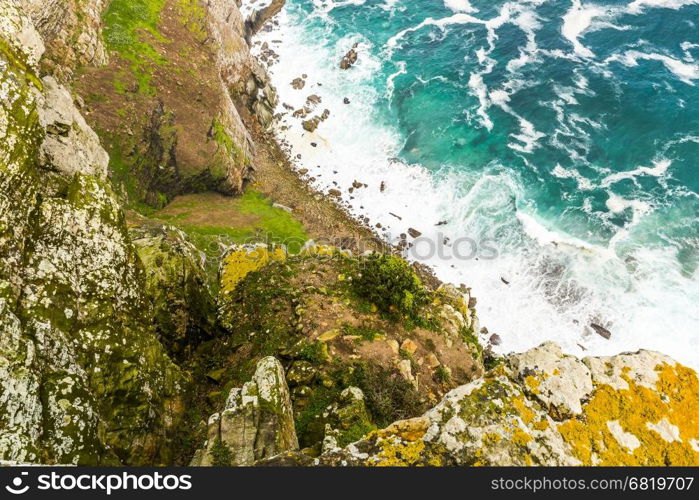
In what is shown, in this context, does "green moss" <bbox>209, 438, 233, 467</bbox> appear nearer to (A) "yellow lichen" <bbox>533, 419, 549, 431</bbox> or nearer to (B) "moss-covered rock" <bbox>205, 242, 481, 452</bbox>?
(B) "moss-covered rock" <bbox>205, 242, 481, 452</bbox>

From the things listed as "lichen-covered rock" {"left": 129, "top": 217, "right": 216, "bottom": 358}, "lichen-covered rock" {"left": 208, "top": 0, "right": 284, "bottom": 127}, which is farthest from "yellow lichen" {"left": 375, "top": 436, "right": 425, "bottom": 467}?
"lichen-covered rock" {"left": 208, "top": 0, "right": 284, "bottom": 127}

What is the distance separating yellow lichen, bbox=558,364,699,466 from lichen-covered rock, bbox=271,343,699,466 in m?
0.02

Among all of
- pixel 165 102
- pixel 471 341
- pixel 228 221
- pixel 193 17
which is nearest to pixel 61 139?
pixel 471 341

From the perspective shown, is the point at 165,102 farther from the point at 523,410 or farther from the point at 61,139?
the point at 523,410

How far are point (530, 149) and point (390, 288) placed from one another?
134 ft

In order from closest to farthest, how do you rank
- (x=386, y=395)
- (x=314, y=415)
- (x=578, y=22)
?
1. (x=314, y=415)
2. (x=386, y=395)
3. (x=578, y=22)

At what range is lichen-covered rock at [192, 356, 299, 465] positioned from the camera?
45.6ft

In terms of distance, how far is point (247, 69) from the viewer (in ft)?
195

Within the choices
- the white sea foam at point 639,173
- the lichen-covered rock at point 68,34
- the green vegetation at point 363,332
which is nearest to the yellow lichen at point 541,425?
the green vegetation at point 363,332

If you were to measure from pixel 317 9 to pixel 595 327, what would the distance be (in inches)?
3036

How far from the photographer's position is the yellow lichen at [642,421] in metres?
10.4

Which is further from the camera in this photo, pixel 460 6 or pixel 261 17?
pixel 460 6

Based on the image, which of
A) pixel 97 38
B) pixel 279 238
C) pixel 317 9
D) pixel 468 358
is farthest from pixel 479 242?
pixel 317 9

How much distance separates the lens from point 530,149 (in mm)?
55688
